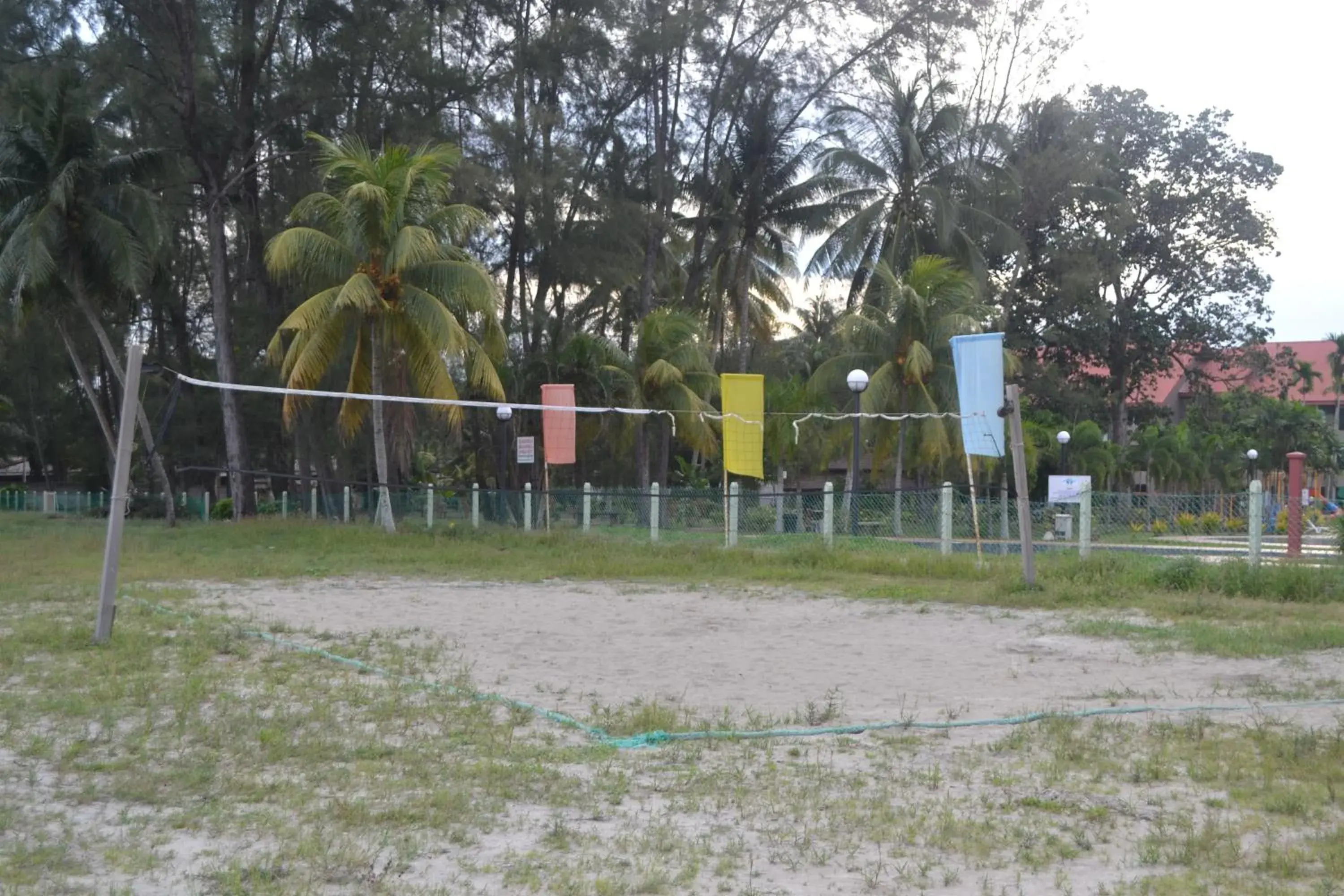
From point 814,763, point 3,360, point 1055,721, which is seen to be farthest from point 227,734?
point 3,360

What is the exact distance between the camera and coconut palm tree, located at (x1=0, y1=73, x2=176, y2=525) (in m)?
25.0

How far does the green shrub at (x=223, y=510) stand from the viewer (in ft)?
108

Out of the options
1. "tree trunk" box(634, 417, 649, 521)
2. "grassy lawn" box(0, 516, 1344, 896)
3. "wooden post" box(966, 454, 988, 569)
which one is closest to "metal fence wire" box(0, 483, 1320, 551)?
"wooden post" box(966, 454, 988, 569)

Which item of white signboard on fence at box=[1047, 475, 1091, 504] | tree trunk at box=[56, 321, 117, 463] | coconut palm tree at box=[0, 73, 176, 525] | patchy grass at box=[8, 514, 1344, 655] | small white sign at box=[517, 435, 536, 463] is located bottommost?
patchy grass at box=[8, 514, 1344, 655]

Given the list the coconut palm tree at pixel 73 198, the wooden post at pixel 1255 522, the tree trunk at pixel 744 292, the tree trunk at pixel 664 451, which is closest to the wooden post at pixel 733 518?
the wooden post at pixel 1255 522

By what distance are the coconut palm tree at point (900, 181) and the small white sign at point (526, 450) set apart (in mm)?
12215

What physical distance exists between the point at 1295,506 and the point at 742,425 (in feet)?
24.9

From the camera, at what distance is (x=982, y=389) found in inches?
577

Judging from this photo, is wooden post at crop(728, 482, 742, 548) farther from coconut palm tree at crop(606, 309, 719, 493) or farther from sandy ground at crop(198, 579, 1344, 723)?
coconut palm tree at crop(606, 309, 719, 493)

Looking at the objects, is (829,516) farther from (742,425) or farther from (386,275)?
(386,275)

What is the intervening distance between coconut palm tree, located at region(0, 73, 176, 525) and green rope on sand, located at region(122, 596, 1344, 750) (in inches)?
803

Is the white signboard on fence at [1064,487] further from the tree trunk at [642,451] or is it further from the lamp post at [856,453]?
the tree trunk at [642,451]

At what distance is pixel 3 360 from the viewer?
3762 centimetres

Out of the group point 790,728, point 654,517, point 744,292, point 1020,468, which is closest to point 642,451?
point 744,292
